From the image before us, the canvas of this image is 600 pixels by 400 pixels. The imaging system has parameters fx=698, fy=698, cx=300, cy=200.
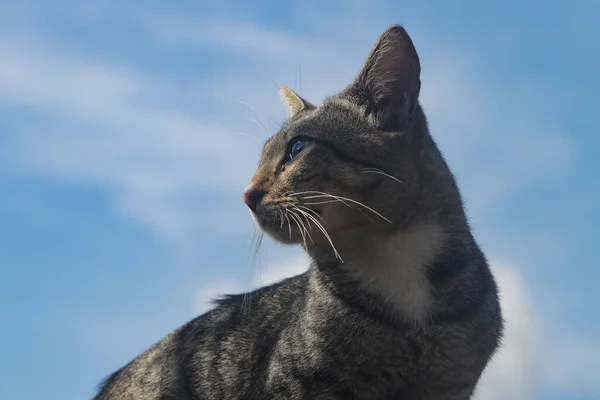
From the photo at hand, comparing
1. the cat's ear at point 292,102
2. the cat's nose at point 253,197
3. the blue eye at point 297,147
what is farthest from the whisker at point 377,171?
the cat's ear at point 292,102

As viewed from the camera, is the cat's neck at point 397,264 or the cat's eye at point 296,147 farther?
the cat's eye at point 296,147

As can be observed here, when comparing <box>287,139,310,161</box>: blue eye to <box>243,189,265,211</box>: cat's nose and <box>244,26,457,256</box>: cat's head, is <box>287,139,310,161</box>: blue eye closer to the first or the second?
<box>244,26,457,256</box>: cat's head

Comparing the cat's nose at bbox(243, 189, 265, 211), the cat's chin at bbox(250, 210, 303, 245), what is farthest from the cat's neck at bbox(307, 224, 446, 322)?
the cat's nose at bbox(243, 189, 265, 211)

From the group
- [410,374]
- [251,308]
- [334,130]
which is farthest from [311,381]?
[334,130]

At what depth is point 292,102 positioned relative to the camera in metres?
5.27

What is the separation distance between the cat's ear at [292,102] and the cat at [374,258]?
0.64 m

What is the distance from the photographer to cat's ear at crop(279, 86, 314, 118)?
200 inches

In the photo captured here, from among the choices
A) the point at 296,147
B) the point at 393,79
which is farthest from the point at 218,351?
the point at 393,79

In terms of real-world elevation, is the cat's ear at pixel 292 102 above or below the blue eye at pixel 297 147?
above

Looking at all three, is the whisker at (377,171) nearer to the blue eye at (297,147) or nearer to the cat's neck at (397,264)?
the cat's neck at (397,264)

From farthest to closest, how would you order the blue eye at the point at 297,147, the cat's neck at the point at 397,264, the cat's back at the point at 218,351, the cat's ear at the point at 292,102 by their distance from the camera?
the cat's ear at the point at 292,102 < the cat's back at the point at 218,351 < the blue eye at the point at 297,147 < the cat's neck at the point at 397,264

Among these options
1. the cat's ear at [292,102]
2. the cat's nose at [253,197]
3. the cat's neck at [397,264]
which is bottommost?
the cat's neck at [397,264]

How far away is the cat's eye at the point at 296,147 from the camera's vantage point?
13.9ft

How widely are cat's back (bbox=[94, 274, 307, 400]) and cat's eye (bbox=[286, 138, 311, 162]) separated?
91 centimetres
